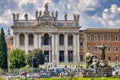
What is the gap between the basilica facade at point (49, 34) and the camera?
102 m

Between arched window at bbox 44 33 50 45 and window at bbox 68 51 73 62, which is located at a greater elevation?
arched window at bbox 44 33 50 45

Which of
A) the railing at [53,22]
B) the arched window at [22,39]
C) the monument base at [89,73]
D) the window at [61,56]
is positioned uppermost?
the railing at [53,22]

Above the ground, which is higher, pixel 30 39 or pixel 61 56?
pixel 30 39

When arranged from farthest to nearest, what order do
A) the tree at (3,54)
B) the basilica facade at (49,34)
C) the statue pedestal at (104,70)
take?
the basilica facade at (49,34) < the tree at (3,54) < the statue pedestal at (104,70)

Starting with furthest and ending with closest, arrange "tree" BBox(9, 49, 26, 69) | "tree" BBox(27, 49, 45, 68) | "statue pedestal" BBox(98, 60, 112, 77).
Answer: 1. "tree" BBox(27, 49, 45, 68)
2. "tree" BBox(9, 49, 26, 69)
3. "statue pedestal" BBox(98, 60, 112, 77)

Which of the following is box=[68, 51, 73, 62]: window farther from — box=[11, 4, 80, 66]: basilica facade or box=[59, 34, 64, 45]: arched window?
box=[59, 34, 64, 45]: arched window

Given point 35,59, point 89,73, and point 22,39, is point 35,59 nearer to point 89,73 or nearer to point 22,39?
point 22,39

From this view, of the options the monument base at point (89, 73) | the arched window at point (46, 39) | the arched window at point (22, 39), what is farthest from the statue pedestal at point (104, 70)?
the arched window at point (22, 39)

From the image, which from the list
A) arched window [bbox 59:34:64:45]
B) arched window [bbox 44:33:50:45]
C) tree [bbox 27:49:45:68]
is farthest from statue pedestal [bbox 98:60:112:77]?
arched window [bbox 59:34:64:45]

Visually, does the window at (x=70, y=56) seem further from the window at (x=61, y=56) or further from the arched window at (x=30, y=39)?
the arched window at (x=30, y=39)

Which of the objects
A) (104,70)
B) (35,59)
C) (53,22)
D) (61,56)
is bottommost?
(61,56)

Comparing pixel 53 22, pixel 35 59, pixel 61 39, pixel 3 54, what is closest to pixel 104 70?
pixel 3 54

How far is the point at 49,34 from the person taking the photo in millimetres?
102188

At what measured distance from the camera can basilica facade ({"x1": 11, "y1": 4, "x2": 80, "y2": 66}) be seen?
102 m
